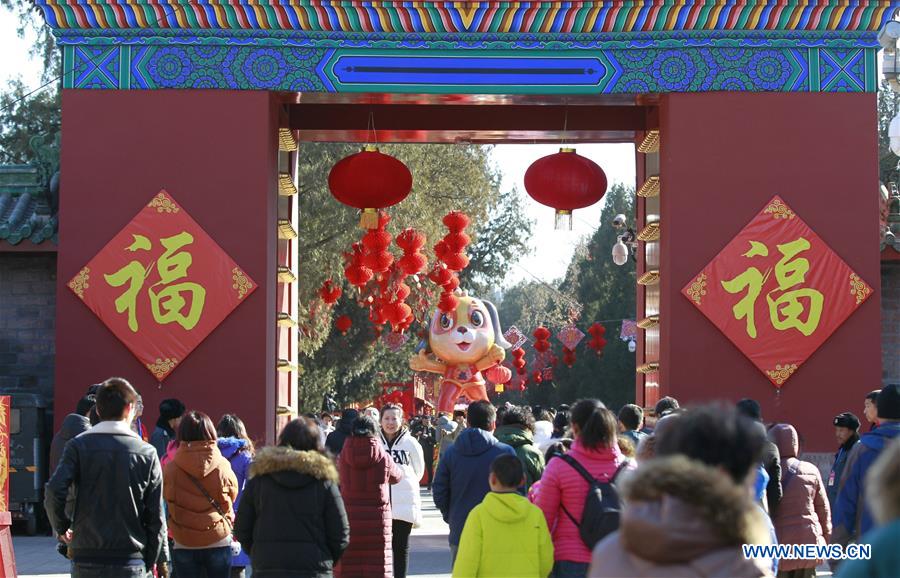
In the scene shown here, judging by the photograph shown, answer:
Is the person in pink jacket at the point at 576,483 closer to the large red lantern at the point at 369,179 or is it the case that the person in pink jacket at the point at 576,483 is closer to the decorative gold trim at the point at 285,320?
the large red lantern at the point at 369,179

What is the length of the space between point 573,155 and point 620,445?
6.89 metres

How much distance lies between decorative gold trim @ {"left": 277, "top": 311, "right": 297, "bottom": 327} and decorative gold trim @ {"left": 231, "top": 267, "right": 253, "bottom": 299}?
1.46 meters

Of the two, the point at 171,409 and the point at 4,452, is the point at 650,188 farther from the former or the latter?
the point at 4,452

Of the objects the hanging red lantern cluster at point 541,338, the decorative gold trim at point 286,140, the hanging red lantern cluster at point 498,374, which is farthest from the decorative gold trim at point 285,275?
the hanging red lantern cluster at point 541,338

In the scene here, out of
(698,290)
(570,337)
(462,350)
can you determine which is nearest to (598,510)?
(698,290)

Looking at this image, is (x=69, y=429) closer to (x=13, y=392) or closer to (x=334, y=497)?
(x=334, y=497)

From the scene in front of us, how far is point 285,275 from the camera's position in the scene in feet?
46.1

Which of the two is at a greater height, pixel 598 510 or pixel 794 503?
pixel 598 510

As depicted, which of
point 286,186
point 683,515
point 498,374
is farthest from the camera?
point 498,374

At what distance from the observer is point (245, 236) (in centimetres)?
1237

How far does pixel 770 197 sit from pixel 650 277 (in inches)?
70.3

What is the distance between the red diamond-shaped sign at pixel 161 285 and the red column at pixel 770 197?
3.80 metres

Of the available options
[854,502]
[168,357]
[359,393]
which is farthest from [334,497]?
[359,393]

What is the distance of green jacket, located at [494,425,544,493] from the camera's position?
8.77 m
